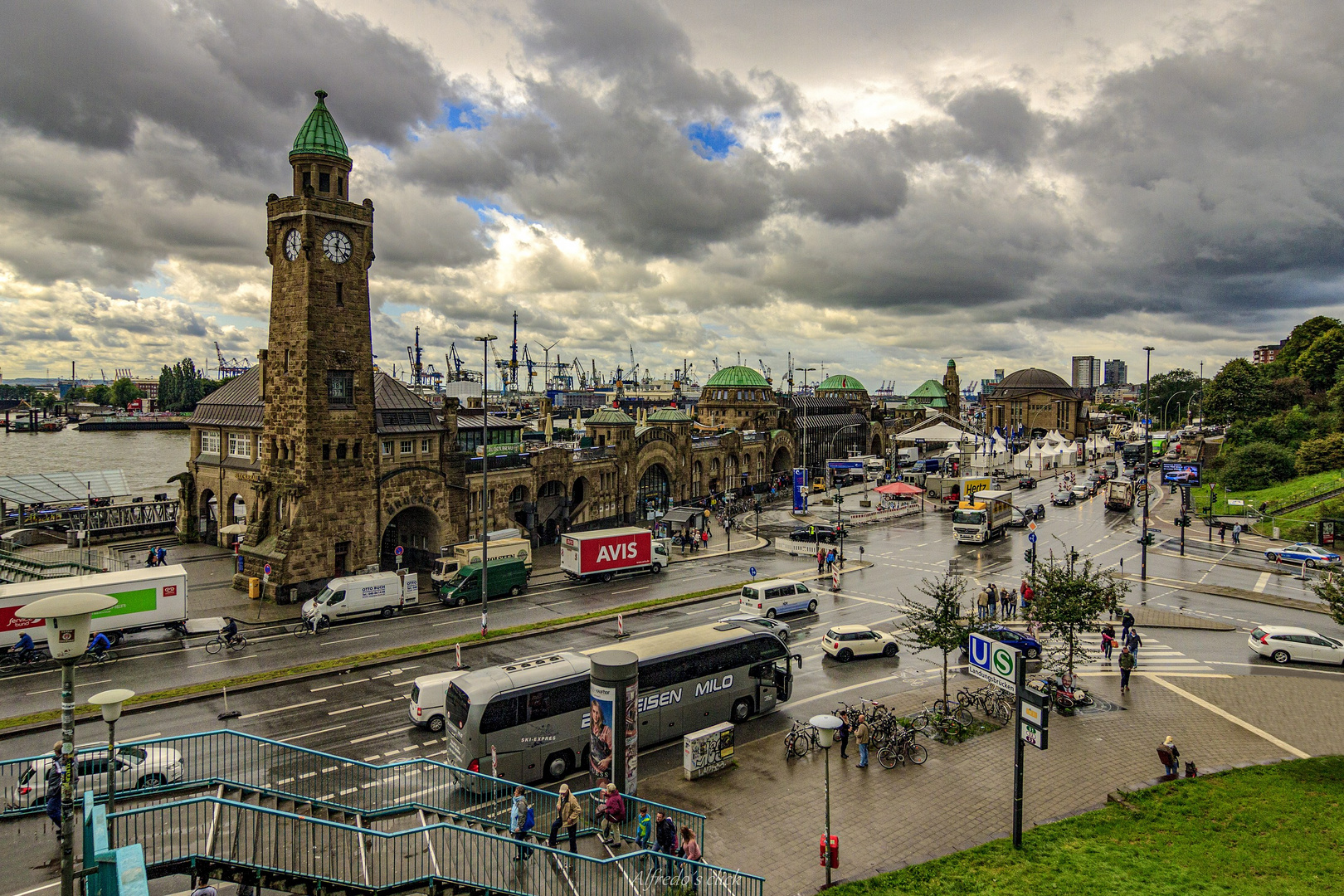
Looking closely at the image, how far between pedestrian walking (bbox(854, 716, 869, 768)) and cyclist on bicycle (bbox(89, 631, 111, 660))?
29.0 m

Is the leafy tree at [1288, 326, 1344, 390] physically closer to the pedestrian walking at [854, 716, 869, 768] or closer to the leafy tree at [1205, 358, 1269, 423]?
the leafy tree at [1205, 358, 1269, 423]

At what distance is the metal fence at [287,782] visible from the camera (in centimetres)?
1518

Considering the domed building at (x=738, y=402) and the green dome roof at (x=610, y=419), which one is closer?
the green dome roof at (x=610, y=419)

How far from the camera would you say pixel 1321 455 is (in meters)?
65.9

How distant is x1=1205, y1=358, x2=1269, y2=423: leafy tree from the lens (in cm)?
9119

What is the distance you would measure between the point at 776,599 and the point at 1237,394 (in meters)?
92.1

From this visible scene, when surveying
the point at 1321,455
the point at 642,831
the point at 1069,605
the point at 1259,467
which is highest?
the point at 1321,455

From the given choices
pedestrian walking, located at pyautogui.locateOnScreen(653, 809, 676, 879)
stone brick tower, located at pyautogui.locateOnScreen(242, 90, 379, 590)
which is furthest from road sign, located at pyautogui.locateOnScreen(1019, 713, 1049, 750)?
stone brick tower, located at pyautogui.locateOnScreen(242, 90, 379, 590)

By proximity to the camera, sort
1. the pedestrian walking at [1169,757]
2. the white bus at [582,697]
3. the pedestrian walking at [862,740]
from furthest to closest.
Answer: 1. the pedestrian walking at [862,740]
2. the pedestrian walking at [1169,757]
3. the white bus at [582,697]

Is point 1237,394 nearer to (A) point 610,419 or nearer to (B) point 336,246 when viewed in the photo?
(A) point 610,419

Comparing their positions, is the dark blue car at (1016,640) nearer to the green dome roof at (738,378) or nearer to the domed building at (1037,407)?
the green dome roof at (738,378)

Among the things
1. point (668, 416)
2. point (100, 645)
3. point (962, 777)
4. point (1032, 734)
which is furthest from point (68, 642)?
point (668, 416)

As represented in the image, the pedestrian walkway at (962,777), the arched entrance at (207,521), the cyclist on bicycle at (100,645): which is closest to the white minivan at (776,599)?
the pedestrian walkway at (962,777)

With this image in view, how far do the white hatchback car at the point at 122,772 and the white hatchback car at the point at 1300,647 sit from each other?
35.9 metres
